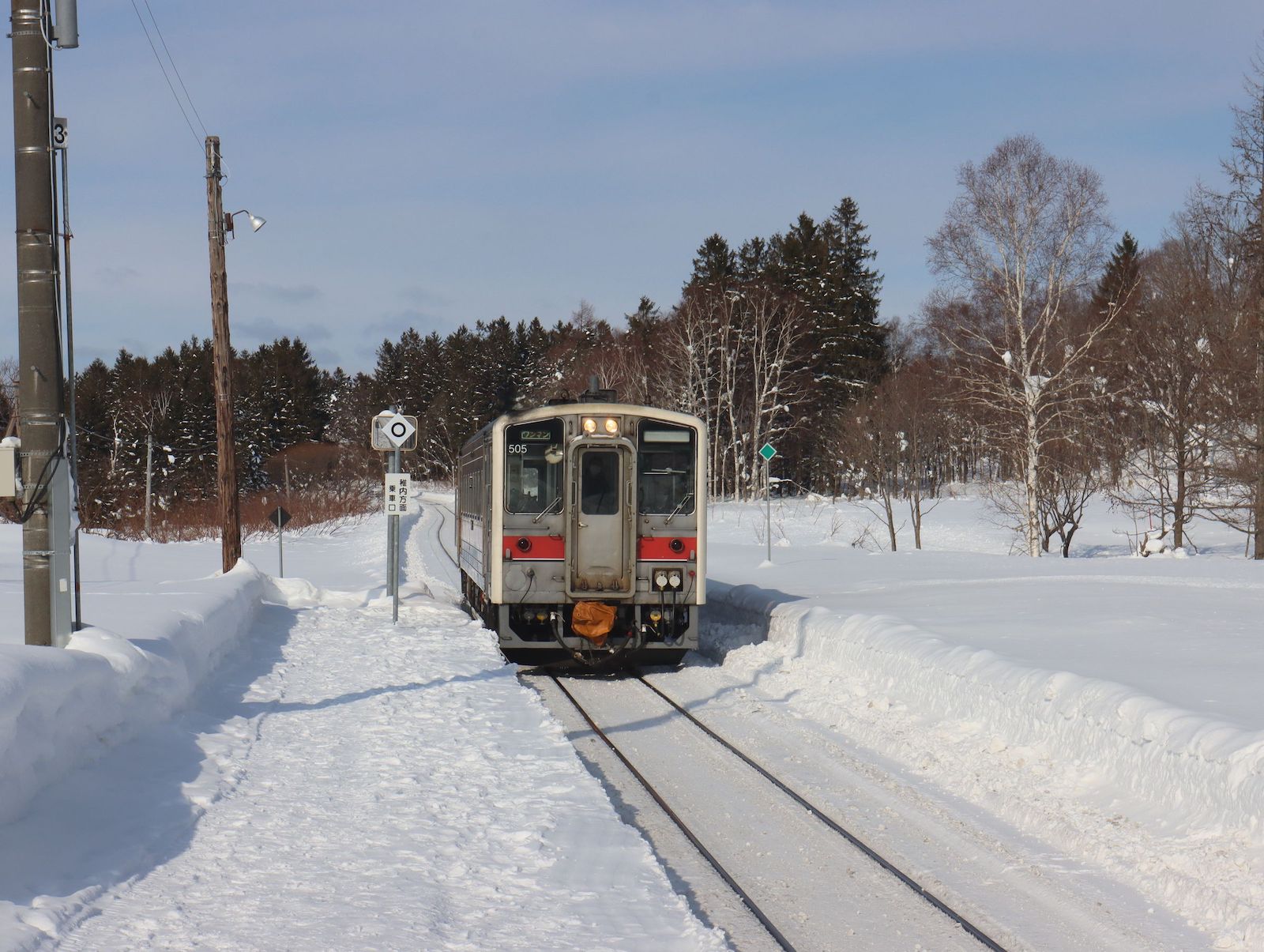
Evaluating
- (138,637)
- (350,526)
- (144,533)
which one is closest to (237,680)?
(138,637)

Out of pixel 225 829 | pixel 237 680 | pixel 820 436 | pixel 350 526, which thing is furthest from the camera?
pixel 820 436

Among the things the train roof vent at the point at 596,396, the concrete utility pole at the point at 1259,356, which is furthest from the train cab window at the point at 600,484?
the concrete utility pole at the point at 1259,356

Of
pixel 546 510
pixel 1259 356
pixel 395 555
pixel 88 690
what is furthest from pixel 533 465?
pixel 1259 356

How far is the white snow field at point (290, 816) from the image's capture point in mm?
4914

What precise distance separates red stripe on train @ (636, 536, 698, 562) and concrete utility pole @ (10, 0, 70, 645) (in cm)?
684

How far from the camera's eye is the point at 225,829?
6234mm

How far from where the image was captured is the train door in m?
13.6

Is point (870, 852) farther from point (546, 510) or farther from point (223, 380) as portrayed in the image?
point (223, 380)

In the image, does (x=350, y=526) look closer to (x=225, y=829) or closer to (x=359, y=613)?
(x=359, y=613)

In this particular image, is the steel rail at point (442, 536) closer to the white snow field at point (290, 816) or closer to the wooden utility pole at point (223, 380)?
the wooden utility pole at point (223, 380)

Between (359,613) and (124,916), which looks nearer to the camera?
(124,916)

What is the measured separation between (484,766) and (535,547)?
572cm

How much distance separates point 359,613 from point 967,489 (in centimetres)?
5046

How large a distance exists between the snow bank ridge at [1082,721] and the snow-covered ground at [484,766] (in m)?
0.02
